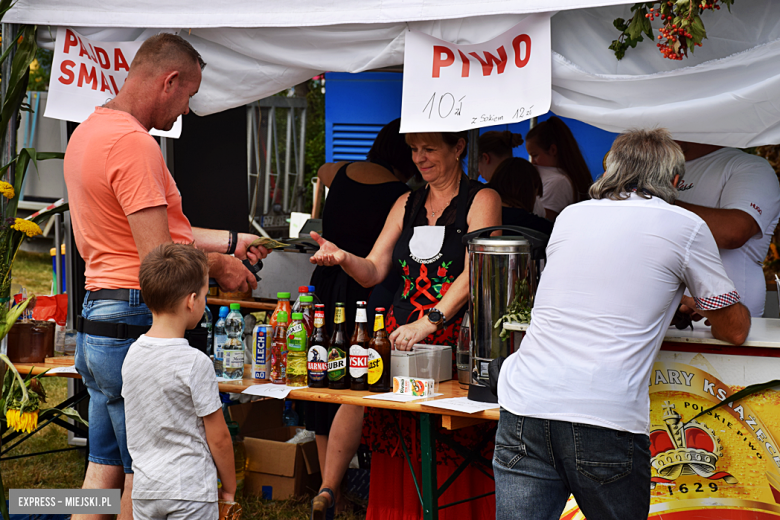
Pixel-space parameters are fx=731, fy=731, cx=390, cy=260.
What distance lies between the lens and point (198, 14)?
312 cm

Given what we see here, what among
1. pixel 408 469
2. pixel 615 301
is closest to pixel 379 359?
pixel 408 469

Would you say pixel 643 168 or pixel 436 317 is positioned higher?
pixel 643 168

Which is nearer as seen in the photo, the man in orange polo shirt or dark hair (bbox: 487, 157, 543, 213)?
the man in orange polo shirt

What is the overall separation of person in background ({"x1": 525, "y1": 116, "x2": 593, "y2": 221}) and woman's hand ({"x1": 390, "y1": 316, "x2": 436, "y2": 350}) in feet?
6.36

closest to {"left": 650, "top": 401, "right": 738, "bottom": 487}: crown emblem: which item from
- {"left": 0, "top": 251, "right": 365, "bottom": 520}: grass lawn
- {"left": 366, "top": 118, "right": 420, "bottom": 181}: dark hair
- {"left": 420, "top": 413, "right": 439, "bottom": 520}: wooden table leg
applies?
{"left": 420, "top": 413, "right": 439, "bottom": 520}: wooden table leg

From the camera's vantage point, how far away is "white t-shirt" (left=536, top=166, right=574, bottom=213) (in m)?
4.46

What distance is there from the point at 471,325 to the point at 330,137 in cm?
373

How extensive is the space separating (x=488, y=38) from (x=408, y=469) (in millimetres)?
1758

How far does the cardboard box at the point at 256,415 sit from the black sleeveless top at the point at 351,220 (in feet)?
2.98

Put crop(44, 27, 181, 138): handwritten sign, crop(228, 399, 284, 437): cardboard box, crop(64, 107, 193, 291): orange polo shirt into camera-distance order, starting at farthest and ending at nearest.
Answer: crop(228, 399, 284, 437): cardboard box, crop(44, 27, 181, 138): handwritten sign, crop(64, 107, 193, 291): orange polo shirt

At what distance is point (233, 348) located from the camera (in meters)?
2.94

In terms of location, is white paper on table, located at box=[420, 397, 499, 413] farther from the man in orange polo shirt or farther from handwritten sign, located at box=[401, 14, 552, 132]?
handwritten sign, located at box=[401, 14, 552, 132]

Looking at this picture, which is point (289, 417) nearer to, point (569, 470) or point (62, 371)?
point (62, 371)

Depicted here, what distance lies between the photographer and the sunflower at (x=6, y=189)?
3.06 metres
